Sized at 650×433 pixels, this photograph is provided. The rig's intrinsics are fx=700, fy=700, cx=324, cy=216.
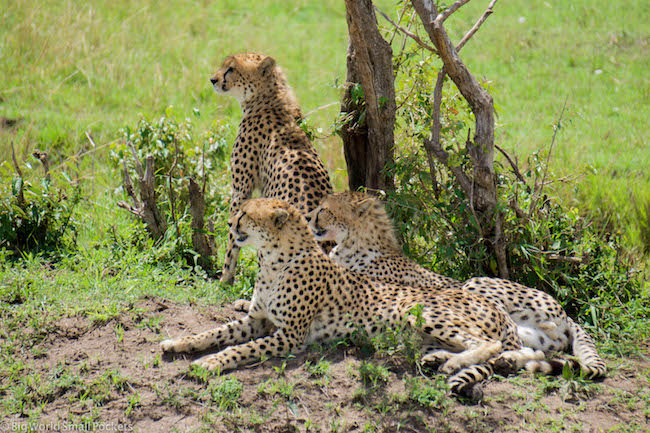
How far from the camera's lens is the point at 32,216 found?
520 centimetres

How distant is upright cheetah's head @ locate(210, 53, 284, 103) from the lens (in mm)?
5358

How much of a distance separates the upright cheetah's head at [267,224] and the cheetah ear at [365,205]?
2.30 ft

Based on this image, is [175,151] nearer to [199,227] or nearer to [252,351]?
[199,227]

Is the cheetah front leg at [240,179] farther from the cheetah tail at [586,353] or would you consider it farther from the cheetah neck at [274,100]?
the cheetah tail at [586,353]

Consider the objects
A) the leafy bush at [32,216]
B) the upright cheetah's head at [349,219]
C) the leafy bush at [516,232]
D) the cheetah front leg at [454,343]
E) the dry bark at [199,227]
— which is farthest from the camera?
the leafy bush at [32,216]

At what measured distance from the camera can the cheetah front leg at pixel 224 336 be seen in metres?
3.88

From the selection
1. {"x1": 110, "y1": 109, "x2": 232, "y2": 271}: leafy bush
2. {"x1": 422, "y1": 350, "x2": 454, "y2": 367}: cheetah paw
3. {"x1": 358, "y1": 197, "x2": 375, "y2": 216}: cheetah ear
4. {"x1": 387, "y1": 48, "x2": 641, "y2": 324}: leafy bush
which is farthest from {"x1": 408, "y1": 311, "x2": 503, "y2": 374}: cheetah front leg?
{"x1": 110, "y1": 109, "x2": 232, "y2": 271}: leafy bush

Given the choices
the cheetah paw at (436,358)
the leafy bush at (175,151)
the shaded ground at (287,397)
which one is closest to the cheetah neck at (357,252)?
the shaded ground at (287,397)

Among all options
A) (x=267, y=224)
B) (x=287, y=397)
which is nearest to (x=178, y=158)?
(x=267, y=224)

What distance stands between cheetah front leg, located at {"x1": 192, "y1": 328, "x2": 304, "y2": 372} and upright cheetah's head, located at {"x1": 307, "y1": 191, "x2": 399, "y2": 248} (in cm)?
90

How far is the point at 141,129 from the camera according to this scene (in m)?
5.88

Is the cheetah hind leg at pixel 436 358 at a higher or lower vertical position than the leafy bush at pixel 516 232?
lower

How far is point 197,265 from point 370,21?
2156 mm

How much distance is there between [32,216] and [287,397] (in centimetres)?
278
